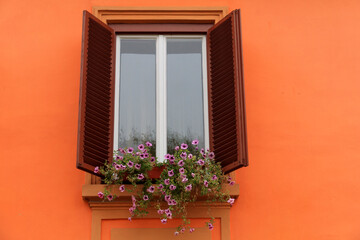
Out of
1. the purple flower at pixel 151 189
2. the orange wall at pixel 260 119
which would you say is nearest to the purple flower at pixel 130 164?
the purple flower at pixel 151 189

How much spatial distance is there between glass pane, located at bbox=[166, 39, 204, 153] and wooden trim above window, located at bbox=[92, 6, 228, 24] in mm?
237

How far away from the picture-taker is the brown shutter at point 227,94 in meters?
6.26

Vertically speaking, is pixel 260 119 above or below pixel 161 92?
below

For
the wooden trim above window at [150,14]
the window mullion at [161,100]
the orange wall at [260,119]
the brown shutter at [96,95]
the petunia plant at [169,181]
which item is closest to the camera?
the petunia plant at [169,181]

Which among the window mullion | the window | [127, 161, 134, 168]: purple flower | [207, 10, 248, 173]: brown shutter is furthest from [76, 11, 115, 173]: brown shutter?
[207, 10, 248, 173]: brown shutter

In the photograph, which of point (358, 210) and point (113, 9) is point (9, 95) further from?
point (358, 210)

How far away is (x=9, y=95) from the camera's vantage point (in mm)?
6770

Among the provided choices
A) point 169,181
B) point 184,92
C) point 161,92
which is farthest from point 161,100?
point 169,181

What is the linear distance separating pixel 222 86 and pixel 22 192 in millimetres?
2142

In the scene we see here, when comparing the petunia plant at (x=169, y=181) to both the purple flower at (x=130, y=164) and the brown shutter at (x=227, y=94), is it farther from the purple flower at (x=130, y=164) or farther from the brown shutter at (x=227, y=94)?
the brown shutter at (x=227, y=94)

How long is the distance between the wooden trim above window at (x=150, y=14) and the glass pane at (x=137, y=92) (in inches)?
9.3

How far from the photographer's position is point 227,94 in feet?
21.5

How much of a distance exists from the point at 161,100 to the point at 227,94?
28.8 inches

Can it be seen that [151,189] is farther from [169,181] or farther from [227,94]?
[227,94]
